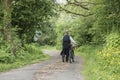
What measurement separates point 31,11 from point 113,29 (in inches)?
345

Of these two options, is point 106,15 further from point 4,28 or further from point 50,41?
point 50,41

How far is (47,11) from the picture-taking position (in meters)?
32.9

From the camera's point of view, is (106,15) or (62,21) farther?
(62,21)

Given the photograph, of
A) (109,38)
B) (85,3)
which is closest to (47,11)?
(85,3)

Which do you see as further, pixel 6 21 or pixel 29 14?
pixel 29 14

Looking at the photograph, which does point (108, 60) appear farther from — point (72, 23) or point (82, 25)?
point (72, 23)

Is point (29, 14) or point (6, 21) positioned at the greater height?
point (29, 14)

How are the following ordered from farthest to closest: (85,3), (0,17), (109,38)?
(85,3)
(0,17)
(109,38)

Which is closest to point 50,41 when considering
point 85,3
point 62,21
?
point 62,21

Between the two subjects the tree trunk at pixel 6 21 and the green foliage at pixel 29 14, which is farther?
the green foliage at pixel 29 14

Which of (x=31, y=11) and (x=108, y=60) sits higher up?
A: (x=31, y=11)

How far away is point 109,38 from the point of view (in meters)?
23.2

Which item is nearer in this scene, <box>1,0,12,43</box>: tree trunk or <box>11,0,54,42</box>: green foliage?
<box>1,0,12,43</box>: tree trunk

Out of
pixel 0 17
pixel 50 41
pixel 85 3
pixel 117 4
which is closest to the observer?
pixel 117 4
